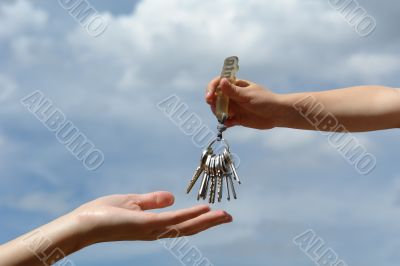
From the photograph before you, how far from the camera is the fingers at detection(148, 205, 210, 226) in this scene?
345 centimetres

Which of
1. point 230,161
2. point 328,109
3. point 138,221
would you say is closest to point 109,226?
point 138,221

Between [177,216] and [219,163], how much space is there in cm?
57

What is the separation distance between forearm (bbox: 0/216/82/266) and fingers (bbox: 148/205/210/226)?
44 centimetres

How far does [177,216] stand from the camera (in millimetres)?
3455

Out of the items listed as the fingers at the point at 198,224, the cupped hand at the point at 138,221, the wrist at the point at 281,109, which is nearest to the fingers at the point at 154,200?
the cupped hand at the point at 138,221

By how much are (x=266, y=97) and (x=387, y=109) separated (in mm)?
778

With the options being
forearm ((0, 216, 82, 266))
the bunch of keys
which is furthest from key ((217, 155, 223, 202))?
forearm ((0, 216, 82, 266))

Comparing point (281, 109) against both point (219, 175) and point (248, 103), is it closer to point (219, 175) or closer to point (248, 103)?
point (248, 103)

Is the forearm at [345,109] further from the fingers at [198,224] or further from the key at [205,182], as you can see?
the fingers at [198,224]

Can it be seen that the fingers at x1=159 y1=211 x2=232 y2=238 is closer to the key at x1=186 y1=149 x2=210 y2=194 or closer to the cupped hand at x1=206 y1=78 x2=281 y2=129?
the key at x1=186 y1=149 x2=210 y2=194

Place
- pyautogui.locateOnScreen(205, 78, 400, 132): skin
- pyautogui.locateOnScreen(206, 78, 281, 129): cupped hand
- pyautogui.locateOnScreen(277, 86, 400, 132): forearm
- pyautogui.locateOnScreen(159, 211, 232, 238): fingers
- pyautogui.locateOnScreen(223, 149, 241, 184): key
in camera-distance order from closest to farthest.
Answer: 1. pyautogui.locateOnScreen(159, 211, 232, 238): fingers
2. pyautogui.locateOnScreen(223, 149, 241, 184): key
3. pyautogui.locateOnScreen(206, 78, 281, 129): cupped hand
4. pyautogui.locateOnScreen(205, 78, 400, 132): skin
5. pyautogui.locateOnScreen(277, 86, 400, 132): forearm

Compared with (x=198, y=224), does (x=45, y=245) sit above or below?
below

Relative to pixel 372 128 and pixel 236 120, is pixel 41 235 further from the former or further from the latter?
pixel 372 128

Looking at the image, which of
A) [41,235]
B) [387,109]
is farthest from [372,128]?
[41,235]
